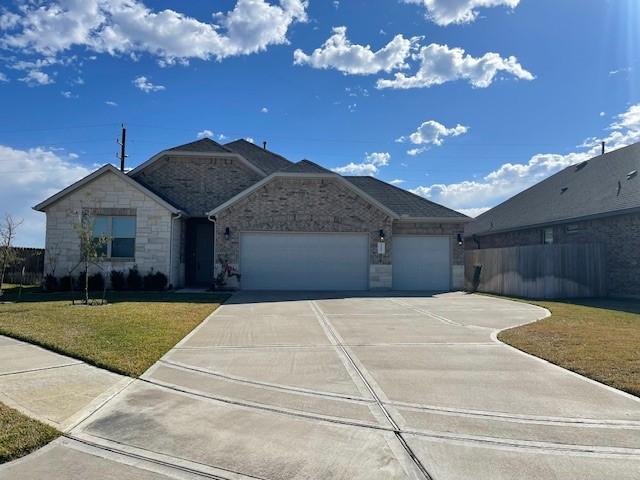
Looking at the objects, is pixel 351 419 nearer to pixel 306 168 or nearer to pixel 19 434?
pixel 19 434

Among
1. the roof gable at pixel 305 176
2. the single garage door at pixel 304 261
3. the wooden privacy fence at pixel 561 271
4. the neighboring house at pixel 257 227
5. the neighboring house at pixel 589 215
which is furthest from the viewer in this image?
the single garage door at pixel 304 261

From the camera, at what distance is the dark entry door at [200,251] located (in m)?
21.8

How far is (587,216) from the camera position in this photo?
61.2ft

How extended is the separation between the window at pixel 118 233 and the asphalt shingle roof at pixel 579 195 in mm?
18215

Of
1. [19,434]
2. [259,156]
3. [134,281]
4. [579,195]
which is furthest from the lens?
[259,156]

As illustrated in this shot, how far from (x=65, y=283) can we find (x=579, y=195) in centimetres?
2255

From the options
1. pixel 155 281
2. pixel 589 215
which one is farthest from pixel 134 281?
pixel 589 215

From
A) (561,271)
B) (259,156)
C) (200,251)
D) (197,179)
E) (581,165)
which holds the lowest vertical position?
(561,271)

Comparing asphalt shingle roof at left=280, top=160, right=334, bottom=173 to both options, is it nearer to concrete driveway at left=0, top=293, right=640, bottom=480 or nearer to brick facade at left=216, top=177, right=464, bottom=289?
brick facade at left=216, top=177, right=464, bottom=289

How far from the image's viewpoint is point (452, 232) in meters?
20.8

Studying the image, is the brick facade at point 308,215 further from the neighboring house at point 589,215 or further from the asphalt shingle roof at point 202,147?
the neighboring house at point 589,215

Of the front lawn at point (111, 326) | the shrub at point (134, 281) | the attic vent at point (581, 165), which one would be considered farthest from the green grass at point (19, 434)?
the attic vent at point (581, 165)

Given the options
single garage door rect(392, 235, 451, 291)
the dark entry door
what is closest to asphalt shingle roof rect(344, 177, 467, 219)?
single garage door rect(392, 235, 451, 291)

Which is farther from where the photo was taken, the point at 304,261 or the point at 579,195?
the point at 579,195
